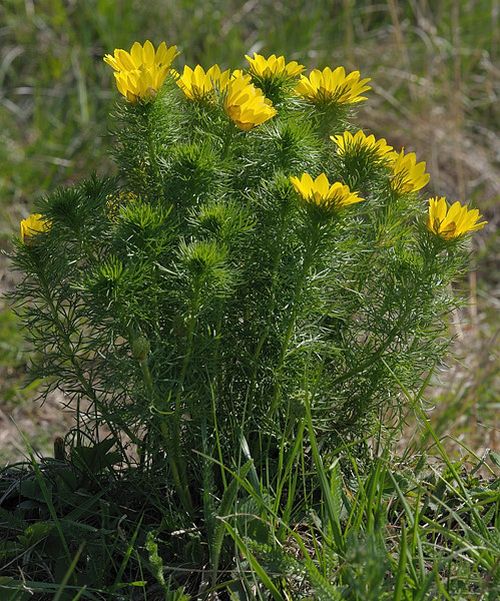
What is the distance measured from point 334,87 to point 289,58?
252 centimetres

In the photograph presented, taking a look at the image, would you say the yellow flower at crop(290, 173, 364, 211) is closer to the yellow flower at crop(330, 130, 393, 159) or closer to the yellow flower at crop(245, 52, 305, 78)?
the yellow flower at crop(330, 130, 393, 159)

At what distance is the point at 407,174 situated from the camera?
1.62 metres

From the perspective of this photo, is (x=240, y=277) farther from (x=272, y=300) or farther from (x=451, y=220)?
(x=451, y=220)

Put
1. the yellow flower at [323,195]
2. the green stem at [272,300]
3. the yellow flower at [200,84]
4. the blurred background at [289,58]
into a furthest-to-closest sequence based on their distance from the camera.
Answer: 1. the blurred background at [289,58]
2. the yellow flower at [200,84]
3. the green stem at [272,300]
4. the yellow flower at [323,195]

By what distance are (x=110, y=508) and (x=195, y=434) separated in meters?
0.26

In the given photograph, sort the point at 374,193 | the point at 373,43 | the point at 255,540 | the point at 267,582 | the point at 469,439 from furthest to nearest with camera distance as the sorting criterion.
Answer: the point at 373,43 < the point at 469,439 < the point at 374,193 < the point at 255,540 < the point at 267,582

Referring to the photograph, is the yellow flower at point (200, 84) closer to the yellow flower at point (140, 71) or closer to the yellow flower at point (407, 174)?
the yellow flower at point (140, 71)

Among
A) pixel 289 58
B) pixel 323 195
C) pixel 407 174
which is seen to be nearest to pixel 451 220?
pixel 407 174

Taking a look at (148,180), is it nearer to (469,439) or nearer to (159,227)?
(159,227)

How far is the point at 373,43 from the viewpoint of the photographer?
173 inches

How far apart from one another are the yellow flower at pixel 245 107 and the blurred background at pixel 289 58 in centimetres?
236

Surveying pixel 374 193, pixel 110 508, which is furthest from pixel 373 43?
pixel 110 508

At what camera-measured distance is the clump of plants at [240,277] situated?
4.86 ft

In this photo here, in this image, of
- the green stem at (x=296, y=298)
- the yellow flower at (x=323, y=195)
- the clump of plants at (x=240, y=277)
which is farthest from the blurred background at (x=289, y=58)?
the yellow flower at (x=323, y=195)
